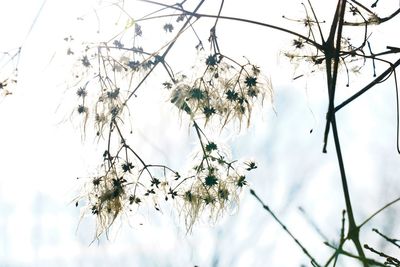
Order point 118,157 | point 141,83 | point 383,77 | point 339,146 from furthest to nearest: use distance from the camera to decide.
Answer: point 118,157 < point 141,83 < point 383,77 < point 339,146

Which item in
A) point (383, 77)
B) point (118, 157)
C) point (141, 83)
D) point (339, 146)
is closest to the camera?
point (339, 146)

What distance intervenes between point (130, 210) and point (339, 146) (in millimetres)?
1858

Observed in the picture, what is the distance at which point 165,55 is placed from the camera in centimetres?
305

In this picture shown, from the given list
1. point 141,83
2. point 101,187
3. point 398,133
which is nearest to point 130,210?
point 101,187

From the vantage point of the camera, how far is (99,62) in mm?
3178

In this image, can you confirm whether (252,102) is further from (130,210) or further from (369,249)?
(369,249)

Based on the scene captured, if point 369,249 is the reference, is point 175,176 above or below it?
above

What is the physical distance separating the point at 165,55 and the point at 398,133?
1547mm

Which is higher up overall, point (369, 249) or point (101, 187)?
point (101, 187)

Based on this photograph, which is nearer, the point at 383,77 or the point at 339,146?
the point at 339,146

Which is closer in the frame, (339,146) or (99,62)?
(339,146)

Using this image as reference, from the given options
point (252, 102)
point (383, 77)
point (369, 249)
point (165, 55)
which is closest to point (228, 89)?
point (252, 102)

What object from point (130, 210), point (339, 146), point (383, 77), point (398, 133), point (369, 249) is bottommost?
point (369, 249)

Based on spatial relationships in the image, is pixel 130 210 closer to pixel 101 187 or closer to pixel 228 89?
pixel 101 187
